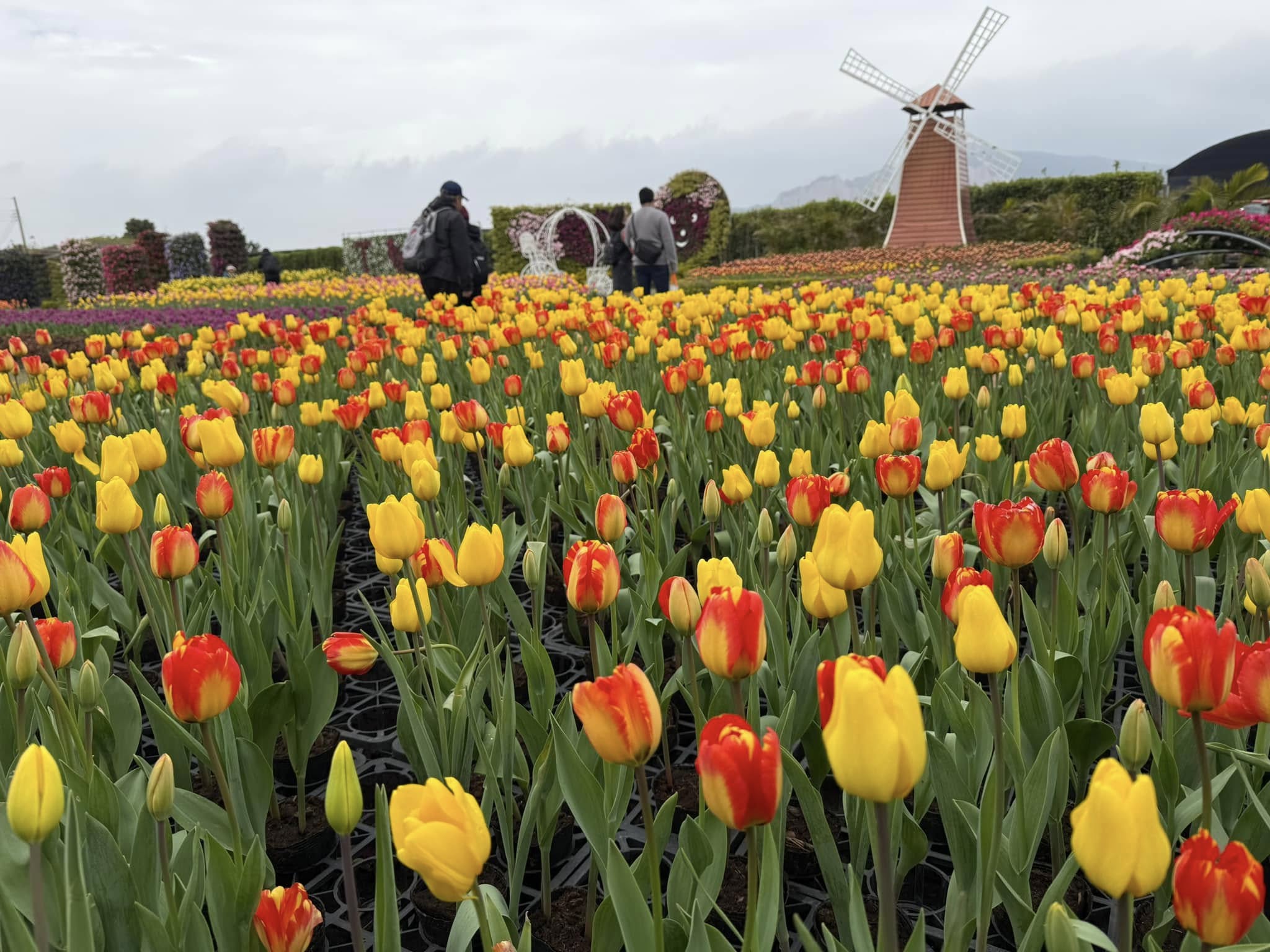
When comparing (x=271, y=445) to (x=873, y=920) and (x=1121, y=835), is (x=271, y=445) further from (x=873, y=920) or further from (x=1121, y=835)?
(x=1121, y=835)

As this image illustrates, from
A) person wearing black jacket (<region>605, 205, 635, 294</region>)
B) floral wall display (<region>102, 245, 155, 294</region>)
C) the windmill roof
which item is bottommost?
person wearing black jacket (<region>605, 205, 635, 294</region>)

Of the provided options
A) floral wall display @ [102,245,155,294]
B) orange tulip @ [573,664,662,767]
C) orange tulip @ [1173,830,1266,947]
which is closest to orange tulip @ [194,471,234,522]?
orange tulip @ [573,664,662,767]

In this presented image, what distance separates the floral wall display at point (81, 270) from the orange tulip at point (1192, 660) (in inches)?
1298

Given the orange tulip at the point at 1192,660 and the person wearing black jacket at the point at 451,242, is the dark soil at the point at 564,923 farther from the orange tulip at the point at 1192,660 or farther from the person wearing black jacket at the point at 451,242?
the person wearing black jacket at the point at 451,242

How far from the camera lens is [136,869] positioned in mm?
1269

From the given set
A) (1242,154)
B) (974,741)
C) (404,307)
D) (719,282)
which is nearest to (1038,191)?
(719,282)

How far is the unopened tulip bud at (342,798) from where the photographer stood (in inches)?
39.4

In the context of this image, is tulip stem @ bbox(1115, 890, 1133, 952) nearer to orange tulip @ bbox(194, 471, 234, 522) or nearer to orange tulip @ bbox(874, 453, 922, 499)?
orange tulip @ bbox(874, 453, 922, 499)

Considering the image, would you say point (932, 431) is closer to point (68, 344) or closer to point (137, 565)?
point (137, 565)

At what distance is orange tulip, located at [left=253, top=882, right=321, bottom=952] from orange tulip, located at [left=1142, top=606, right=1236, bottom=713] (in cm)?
93

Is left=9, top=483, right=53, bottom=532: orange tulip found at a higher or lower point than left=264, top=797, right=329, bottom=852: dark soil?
higher

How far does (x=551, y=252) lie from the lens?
24516mm

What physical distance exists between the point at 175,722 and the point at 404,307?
939 centimetres

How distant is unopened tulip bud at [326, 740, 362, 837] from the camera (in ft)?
3.28
